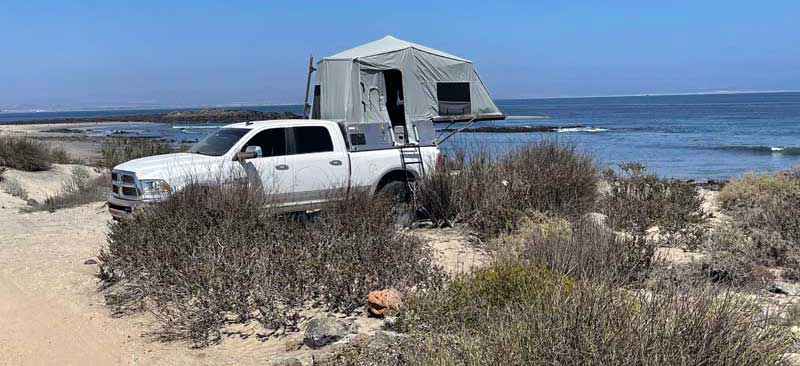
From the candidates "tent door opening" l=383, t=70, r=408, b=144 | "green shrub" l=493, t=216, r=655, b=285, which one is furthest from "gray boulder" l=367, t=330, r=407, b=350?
"tent door opening" l=383, t=70, r=408, b=144

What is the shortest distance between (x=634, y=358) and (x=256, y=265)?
420 cm

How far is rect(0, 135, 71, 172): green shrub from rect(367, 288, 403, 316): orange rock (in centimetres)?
1956

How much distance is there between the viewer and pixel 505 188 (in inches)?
436

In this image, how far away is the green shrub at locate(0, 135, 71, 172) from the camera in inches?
872

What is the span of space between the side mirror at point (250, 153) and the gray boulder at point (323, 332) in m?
5.03

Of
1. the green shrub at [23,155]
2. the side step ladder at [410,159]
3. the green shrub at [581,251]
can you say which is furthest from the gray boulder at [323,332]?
the green shrub at [23,155]

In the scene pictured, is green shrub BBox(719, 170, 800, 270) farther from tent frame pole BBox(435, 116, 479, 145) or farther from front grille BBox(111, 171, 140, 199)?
front grille BBox(111, 171, 140, 199)

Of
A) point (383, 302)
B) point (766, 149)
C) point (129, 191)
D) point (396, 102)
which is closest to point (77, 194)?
point (129, 191)

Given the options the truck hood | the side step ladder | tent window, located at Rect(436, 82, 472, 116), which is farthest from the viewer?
tent window, located at Rect(436, 82, 472, 116)

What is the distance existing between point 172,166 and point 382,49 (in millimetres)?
4495

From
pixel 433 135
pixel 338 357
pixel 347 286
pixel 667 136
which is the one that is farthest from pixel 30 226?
pixel 667 136

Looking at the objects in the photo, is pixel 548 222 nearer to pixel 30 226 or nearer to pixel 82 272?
pixel 82 272

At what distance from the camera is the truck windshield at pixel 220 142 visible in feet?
35.9

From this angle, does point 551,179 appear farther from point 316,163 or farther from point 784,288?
point 784,288
